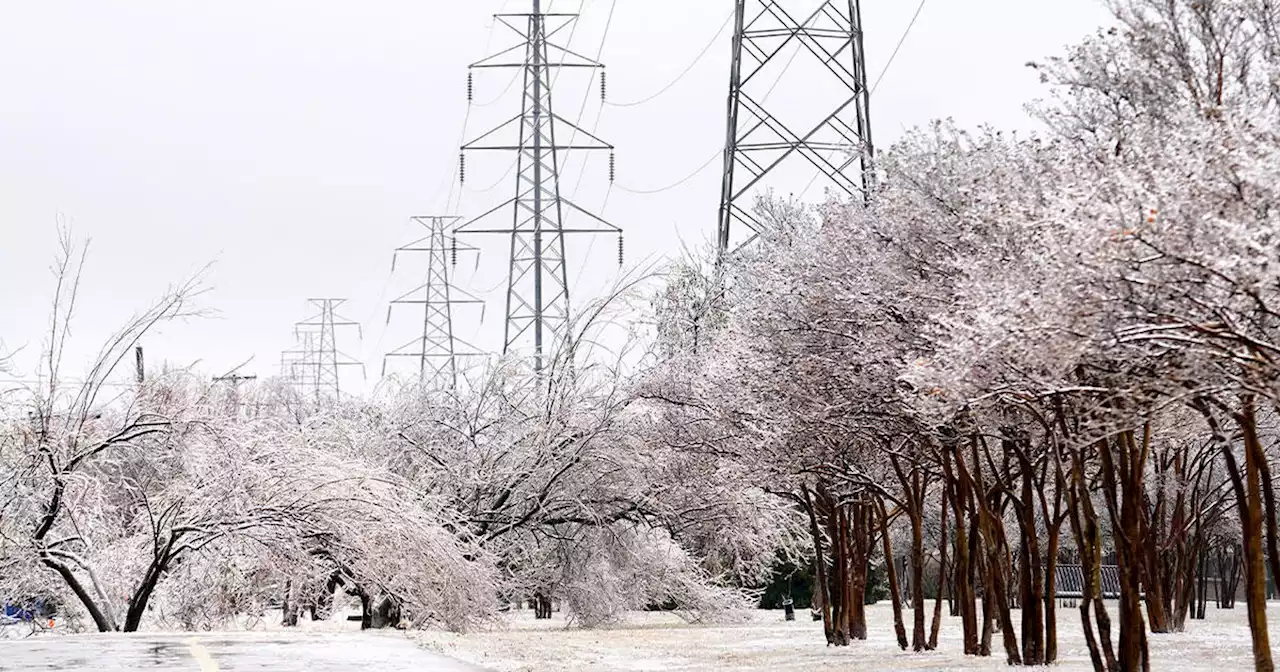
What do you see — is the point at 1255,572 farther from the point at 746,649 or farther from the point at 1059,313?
the point at 746,649

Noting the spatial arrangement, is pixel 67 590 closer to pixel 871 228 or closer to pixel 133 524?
pixel 133 524

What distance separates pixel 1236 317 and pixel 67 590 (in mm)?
20041

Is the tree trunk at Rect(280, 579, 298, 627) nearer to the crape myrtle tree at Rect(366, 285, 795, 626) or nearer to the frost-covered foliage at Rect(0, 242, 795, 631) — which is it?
the frost-covered foliage at Rect(0, 242, 795, 631)

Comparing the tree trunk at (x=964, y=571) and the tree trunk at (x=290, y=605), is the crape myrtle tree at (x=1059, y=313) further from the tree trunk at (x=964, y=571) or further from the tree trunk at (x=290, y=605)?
the tree trunk at (x=290, y=605)

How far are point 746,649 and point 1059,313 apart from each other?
55.0 feet

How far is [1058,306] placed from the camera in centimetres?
1063

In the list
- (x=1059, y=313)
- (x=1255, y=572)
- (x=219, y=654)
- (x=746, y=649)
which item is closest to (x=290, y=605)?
(x=746, y=649)

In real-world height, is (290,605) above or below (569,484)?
below

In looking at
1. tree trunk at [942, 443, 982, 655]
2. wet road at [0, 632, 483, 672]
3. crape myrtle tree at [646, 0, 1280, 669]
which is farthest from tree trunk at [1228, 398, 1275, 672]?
tree trunk at [942, 443, 982, 655]

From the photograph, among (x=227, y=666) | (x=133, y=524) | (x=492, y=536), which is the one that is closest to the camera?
(x=227, y=666)

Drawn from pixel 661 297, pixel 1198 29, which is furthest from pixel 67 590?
pixel 661 297

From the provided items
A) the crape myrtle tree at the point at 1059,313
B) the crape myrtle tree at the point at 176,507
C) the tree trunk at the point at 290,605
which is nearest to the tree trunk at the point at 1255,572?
the crape myrtle tree at the point at 1059,313

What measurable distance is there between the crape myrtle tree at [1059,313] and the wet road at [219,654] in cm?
500

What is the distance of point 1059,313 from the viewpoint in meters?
10.7
